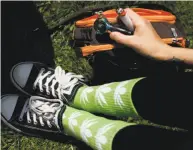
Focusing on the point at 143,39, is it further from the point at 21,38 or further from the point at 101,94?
the point at 21,38

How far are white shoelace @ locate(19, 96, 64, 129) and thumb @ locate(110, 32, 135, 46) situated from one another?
0.53 meters

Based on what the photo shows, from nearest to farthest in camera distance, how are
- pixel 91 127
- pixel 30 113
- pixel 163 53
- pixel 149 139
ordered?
pixel 149 139 < pixel 163 53 < pixel 91 127 < pixel 30 113

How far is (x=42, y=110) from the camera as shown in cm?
212

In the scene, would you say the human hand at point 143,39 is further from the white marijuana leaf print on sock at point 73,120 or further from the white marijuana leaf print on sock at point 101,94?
the white marijuana leaf print on sock at point 73,120

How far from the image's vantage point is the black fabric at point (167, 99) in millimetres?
1652

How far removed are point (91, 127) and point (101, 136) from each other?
10 cm

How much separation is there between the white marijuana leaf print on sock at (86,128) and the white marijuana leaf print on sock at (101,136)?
0.07 m

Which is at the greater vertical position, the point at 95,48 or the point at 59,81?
the point at 95,48

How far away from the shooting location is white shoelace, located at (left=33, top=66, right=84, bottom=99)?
214 centimetres

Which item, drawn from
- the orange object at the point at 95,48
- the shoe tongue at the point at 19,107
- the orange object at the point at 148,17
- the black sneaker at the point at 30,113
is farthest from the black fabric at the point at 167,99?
the shoe tongue at the point at 19,107

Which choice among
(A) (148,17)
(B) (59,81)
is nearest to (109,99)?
(B) (59,81)

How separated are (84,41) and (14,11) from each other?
0.51 metres

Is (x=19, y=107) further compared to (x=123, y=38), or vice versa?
(x=19, y=107)

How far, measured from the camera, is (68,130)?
6.72ft
